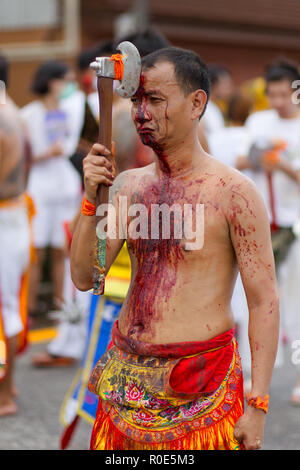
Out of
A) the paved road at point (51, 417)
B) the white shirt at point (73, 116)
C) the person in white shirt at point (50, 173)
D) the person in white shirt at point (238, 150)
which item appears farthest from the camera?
the white shirt at point (73, 116)

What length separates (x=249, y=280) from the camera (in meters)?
2.15

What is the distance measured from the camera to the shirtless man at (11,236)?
4.50m

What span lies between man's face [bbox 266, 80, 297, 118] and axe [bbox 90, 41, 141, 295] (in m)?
3.15

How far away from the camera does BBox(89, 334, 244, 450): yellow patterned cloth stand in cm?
216

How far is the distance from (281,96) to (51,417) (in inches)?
100

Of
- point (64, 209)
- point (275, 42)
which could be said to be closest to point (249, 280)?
point (64, 209)

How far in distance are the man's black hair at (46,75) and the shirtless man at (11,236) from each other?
7.28ft

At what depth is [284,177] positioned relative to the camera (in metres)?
5.12

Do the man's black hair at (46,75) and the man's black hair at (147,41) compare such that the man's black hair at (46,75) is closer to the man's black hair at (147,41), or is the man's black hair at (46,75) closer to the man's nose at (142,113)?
the man's black hair at (147,41)

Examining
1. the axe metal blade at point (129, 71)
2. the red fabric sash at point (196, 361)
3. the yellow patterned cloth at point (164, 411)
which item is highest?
the axe metal blade at point (129, 71)

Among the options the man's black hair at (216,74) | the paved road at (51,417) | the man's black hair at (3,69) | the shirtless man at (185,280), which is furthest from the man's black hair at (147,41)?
the man's black hair at (216,74)

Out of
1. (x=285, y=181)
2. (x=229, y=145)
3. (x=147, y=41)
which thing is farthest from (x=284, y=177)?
(x=147, y=41)

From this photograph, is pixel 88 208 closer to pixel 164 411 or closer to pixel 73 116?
pixel 164 411
